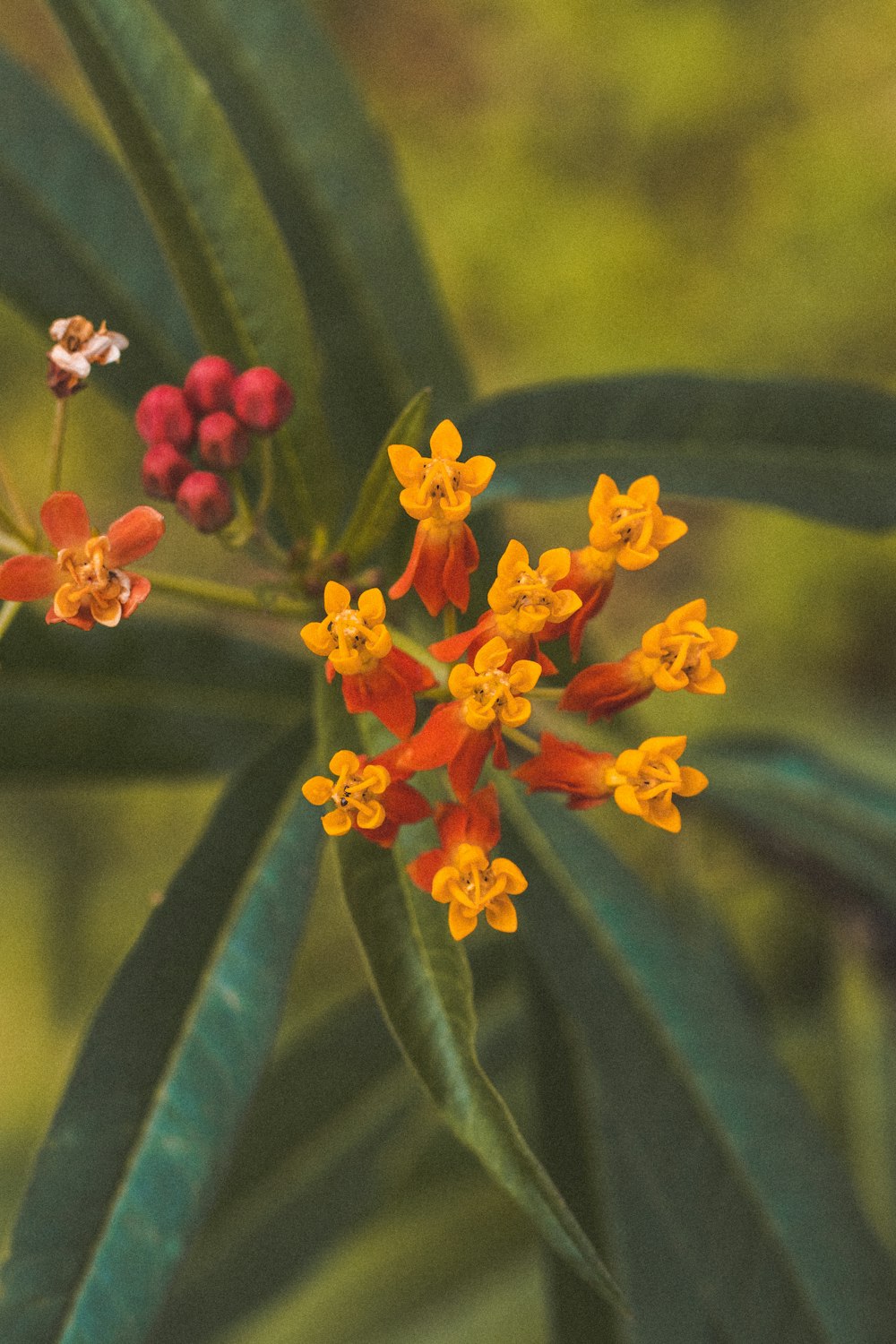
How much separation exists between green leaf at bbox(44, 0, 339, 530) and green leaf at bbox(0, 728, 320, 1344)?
0.27 m

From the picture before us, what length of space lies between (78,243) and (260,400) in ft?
1.29

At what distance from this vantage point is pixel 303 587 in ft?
2.92

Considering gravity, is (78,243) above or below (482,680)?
above

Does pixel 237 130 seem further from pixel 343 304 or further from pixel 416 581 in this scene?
pixel 416 581

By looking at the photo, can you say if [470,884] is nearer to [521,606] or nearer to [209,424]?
[521,606]

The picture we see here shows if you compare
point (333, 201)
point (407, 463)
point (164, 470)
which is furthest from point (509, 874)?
point (333, 201)

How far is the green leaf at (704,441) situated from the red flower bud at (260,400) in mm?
209

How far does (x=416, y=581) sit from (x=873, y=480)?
0.49 m

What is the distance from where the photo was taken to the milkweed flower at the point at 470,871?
2.21 ft

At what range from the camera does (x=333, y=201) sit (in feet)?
3.77

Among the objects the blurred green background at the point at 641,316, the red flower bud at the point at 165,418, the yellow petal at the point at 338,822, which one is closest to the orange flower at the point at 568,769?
the yellow petal at the point at 338,822

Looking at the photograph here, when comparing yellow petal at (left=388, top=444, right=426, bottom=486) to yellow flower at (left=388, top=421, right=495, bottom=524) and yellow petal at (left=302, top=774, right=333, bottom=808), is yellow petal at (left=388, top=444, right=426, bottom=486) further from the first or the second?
yellow petal at (left=302, top=774, right=333, bottom=808)

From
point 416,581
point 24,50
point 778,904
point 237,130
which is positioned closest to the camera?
point 416,581

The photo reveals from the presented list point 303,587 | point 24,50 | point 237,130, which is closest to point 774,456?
point 303,587
